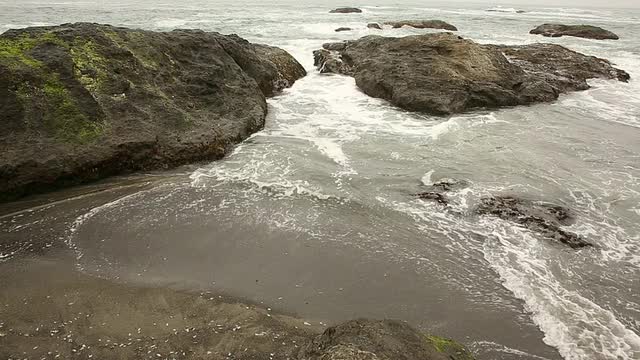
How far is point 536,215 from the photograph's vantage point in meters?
7.23

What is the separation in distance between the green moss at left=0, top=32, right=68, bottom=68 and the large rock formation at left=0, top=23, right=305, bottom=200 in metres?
0.02

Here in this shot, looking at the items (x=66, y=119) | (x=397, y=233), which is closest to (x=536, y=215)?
(x=397, y=233)

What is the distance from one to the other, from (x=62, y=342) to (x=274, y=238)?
3.02 m

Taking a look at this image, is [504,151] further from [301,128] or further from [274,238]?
[274,238]

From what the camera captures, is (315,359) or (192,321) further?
(192,321)

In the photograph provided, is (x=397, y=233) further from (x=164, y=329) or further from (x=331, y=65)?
(x=331, y=65)

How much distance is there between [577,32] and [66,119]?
129ft

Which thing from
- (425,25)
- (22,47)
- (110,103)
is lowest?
(110,103)

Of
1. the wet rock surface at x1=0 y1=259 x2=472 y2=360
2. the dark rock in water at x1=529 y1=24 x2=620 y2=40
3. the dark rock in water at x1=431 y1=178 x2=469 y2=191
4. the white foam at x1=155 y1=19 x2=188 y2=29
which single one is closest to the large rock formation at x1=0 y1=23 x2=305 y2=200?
the wet rock surface at x1=0 y1=259 x2=472 y2=360

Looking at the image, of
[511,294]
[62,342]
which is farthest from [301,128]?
[62,342]

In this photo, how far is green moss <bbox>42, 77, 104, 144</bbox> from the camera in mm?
7812

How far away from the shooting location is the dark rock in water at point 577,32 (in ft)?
110

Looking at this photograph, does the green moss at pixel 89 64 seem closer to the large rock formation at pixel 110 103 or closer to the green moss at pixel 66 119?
the large rock formation at pixel 110 103

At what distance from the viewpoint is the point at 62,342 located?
4227 mm
